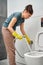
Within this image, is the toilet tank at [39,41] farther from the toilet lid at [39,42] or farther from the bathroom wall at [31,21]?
the bathroom wall at [31,21]

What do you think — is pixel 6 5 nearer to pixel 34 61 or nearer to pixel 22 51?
pixel 22 51

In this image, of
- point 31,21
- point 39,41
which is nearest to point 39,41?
point 39,41

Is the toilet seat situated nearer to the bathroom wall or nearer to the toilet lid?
the toilet lid

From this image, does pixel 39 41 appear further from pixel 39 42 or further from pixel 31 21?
pixel 31 21

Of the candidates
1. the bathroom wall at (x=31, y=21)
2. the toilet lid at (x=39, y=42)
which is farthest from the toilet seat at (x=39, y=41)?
the bathroom wall at (x=31, y=21)

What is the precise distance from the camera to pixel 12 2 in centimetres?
309

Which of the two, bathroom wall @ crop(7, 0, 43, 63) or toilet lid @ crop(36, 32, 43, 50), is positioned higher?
bathroom wall @ crop(7, 0, 43, 63)

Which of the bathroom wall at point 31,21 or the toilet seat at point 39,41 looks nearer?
the toilet seat at point 39,41

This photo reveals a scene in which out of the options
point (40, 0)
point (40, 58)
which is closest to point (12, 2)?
point (40, 0)

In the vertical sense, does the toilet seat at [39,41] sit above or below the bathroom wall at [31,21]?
below

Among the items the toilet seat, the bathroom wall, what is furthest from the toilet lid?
the bathroom wall

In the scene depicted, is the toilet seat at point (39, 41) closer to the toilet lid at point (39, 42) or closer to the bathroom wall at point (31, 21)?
the toilet lid at point (39, 42)

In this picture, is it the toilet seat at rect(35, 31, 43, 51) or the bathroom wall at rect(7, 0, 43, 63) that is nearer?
the toilet seat at rect(35, 31, 43, 51)

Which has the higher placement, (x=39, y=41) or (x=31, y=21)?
(x=31, y=21)
